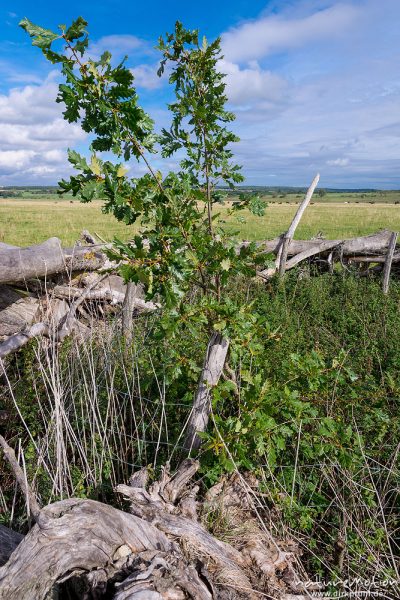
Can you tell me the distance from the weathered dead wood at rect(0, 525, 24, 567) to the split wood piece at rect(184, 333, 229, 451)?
1.21 meters

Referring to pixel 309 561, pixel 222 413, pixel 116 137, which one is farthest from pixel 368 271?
pixel 116 137

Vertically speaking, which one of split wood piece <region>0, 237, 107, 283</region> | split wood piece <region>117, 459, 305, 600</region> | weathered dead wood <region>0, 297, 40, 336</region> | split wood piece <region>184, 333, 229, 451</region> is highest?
split wood piece <region>0, 237, 107, 283</region>

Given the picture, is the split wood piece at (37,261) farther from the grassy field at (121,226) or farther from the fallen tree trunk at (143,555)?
the fallen tree trunk at (143,555)

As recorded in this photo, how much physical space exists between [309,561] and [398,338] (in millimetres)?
4209

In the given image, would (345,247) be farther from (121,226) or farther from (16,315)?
(121,226)

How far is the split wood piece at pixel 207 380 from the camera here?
310 centimetres

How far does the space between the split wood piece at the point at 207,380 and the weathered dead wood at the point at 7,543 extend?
3.95 ft

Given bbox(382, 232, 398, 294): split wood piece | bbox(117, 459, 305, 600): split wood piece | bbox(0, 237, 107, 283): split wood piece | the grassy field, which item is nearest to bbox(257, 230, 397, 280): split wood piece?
bbox(382, 232, 398, 294): split wood piece

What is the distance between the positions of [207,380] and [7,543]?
1510 mm

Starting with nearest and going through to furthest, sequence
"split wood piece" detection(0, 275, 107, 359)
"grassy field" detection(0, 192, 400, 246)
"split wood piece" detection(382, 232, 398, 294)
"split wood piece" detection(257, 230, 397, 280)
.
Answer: "split wood piece" detection(0, 275, 107, 359), "split wood piece" detection(382, 232, 398, 294), "split wood piece" detection(257, 230, 397, 280), "grassy field" detection(0, 192, 400, 246)

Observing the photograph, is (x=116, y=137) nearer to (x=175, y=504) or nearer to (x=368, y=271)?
(x=175, y=504)

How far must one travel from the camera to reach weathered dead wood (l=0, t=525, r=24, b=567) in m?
2.35

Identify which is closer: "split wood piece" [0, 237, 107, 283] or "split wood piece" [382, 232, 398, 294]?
"split wood piece" [0, 237, 107, 283]

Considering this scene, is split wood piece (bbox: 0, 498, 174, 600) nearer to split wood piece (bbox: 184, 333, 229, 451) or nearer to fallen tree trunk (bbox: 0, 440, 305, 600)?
fallen tree trunk (bbox: 0, 440, 305, 600)
